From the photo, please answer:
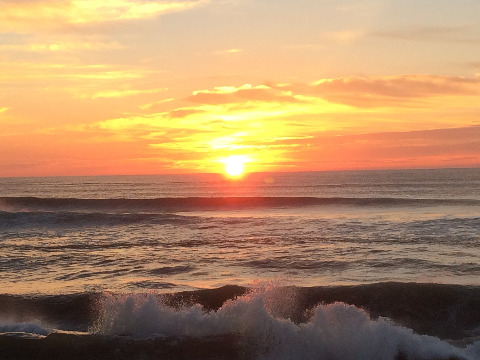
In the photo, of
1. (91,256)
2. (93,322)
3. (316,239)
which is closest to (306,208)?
(316,239)

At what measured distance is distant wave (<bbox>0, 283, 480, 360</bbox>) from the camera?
9.92 metres

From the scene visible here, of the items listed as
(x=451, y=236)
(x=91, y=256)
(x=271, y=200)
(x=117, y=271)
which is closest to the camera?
(x=117, y=271)

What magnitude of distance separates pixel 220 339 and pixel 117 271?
279 inches

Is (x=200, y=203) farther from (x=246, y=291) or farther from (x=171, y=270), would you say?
(x=246, y=291)

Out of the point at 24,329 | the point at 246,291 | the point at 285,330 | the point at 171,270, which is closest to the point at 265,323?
the point at 285,330

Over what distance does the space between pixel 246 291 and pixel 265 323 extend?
3.09m

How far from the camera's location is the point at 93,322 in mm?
12266

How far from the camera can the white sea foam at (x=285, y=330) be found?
976cm

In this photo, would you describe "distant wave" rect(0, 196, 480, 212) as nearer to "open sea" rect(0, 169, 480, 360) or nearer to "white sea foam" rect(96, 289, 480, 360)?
"open sea" rect(0, 169, 480, 360)

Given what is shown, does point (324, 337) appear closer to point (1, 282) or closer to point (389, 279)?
point (389, 279)

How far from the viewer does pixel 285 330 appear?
404 inches

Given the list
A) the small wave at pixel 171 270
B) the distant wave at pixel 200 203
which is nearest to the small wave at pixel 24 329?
the small wave at pixel 171 270

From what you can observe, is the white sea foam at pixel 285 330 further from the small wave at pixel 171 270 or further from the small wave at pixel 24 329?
the small wave at pixel 171 270

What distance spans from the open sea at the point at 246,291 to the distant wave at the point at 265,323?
3 centimetres
